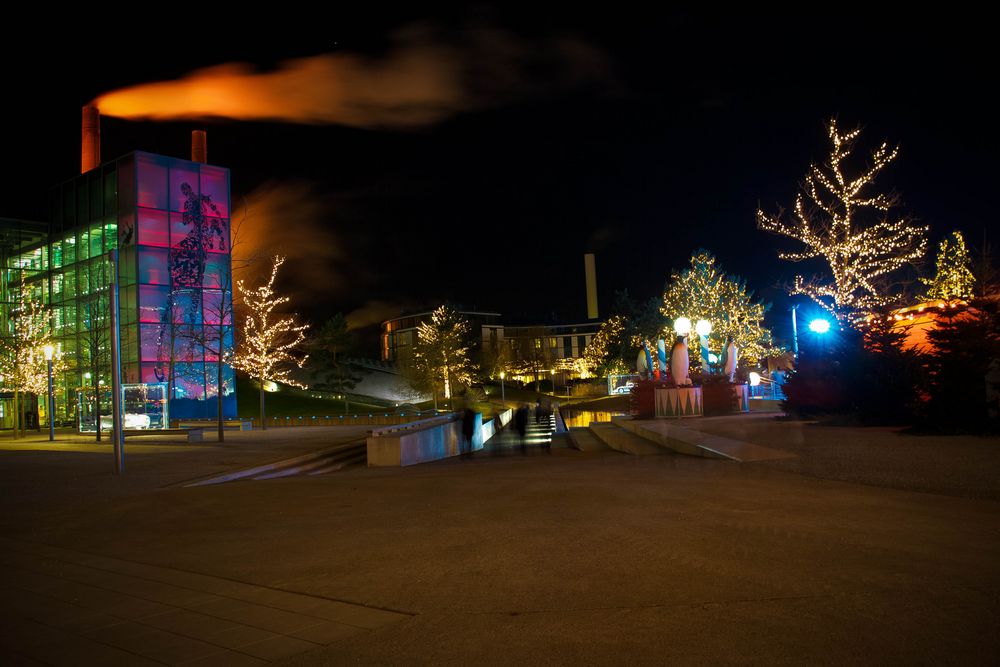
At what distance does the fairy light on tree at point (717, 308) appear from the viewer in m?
47.6

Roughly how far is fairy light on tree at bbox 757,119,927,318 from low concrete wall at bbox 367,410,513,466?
14770mm

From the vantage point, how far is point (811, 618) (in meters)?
4.72

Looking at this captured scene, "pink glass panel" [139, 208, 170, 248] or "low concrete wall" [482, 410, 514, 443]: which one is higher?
"pink glass panel" [139, 208, 170, 248]

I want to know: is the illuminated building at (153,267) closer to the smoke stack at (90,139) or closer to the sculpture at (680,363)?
the smoke stack at (90,139)

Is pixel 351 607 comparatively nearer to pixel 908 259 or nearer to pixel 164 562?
pixel 164 562

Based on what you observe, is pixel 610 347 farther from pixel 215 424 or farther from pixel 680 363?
pixel 680 363

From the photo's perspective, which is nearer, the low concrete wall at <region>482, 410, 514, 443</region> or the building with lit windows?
the low concrete wall at <region>482, 410, 514, 443</region>

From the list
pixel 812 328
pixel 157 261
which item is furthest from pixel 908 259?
pixel 157 261

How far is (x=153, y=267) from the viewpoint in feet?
153

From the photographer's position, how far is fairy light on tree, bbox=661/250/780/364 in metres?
47.6

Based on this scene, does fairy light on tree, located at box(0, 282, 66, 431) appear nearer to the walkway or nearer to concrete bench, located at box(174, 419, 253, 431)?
concrete bench, located at box(174, 419, 253, 431)

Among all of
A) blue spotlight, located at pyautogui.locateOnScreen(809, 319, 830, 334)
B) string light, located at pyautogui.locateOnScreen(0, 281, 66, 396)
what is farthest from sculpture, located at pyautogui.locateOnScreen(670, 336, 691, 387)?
string light, located at pyautogui.locateOnScreen(0, 281, 66, 396)

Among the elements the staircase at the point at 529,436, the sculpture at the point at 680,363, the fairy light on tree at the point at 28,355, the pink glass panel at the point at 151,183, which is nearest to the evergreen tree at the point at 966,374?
the sculpture at the point at 680,363

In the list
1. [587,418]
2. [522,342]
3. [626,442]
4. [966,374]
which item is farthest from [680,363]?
[522,342]
